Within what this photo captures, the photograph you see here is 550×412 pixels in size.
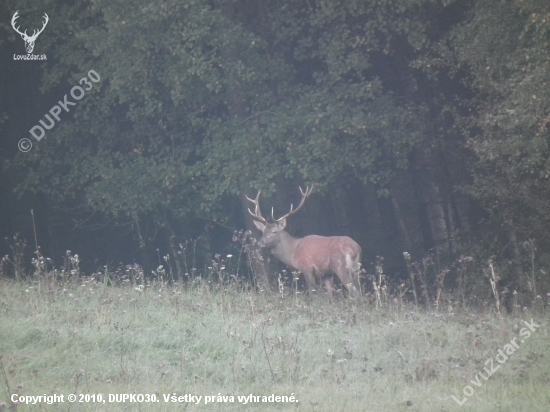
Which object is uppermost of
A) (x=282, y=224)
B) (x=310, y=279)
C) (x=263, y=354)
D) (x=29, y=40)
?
(x=29, y=40)

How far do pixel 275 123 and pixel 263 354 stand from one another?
6837 mm

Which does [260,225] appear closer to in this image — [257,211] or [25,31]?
[257,211]

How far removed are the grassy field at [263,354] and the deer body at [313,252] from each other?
3274 millimetres

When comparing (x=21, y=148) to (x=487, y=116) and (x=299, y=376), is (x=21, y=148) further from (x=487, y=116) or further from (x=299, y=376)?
(x=299, y=376)

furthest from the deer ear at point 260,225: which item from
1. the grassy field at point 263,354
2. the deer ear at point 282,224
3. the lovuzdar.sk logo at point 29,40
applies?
the lovuzdar.sk logo at point 29,40

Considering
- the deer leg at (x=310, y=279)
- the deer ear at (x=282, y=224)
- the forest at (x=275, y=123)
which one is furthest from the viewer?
the deer ear at (x=282, y=224)

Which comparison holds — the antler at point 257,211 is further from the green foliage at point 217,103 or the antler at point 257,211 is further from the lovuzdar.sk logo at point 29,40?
the lovuzdar.sk logo at point 29,40

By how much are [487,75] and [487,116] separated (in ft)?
Result: 2.23

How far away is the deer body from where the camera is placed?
12.9 m

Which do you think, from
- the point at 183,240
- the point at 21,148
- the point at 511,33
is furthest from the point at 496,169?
the point at 21,148

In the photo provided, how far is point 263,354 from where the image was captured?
24.6 feet

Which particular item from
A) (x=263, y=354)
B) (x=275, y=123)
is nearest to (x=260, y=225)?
(x=275, y=123)

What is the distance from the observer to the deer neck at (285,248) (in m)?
14.3

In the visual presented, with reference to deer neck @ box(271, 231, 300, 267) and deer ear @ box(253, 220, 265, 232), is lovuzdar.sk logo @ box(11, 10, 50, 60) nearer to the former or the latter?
deer ear @ box(253, 220, 265, 232)
